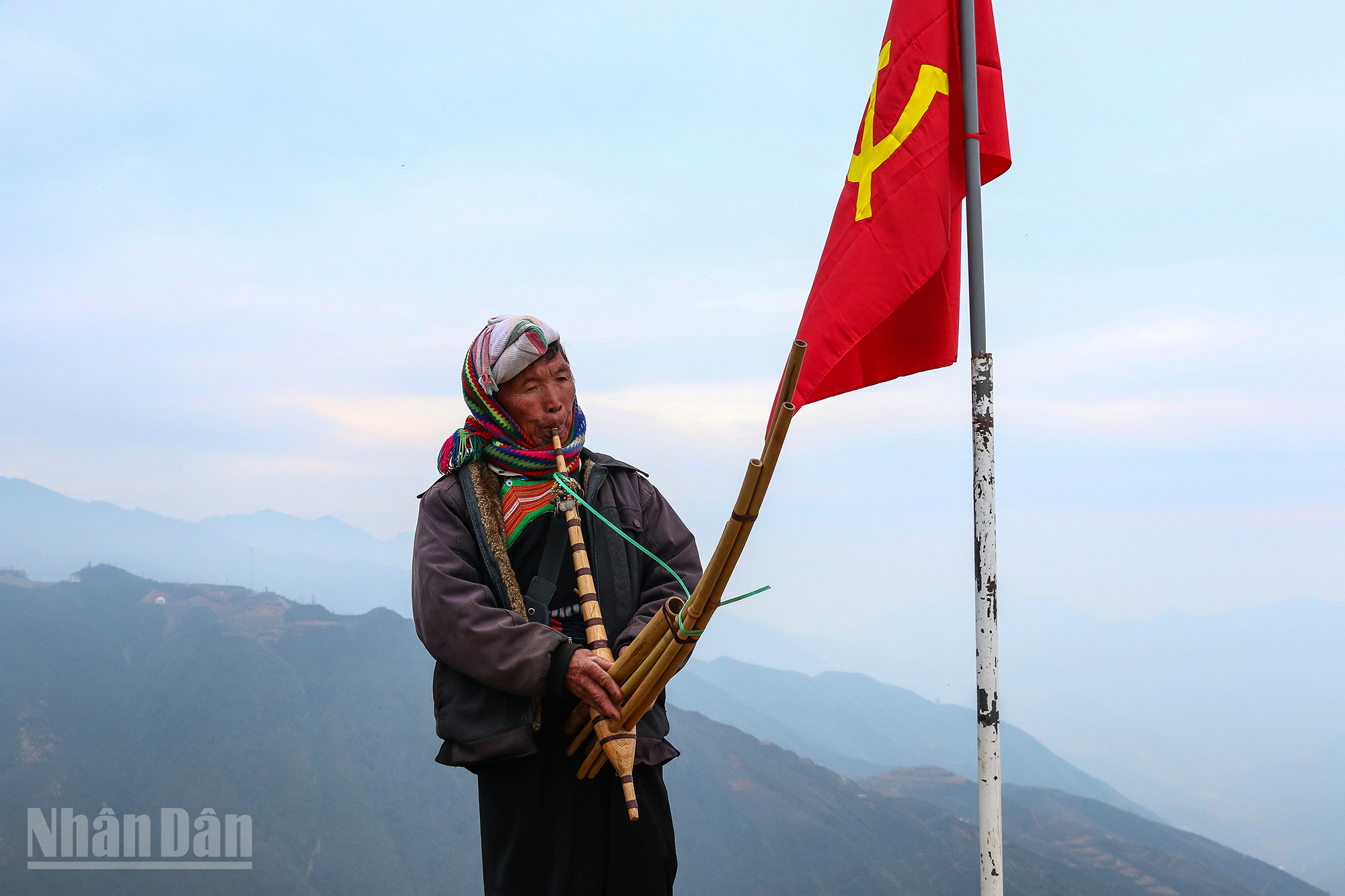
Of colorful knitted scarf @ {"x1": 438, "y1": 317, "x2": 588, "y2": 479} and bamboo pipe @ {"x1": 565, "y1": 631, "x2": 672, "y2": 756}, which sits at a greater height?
colorful knitted scarf @ {"x1": 438, "y1": 317, "x2": 588, "y2": 479}

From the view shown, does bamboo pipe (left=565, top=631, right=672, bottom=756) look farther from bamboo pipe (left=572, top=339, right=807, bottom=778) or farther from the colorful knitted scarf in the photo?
the colorful knitted scarf

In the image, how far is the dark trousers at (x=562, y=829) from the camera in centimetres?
246

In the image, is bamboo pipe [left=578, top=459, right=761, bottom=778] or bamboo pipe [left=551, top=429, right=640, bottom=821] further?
bamboo pipe [left=551, top=429, right=640, bottom=821]

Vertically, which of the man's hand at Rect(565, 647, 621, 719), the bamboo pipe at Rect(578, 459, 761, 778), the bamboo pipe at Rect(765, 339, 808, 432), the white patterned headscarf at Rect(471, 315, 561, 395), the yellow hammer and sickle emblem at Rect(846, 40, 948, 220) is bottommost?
the man's hand at Rect(565, 647, 621, 719)

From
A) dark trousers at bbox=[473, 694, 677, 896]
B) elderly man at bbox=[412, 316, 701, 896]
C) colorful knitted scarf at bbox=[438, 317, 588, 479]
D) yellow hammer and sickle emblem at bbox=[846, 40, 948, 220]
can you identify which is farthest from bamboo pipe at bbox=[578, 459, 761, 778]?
yellow hammer and sickle emblem at bbox=[846, 40, 948, 220]

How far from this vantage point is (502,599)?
8.26 ft

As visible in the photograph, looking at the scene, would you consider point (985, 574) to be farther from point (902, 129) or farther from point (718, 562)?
point (902, 129)

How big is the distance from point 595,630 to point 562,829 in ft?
1.82

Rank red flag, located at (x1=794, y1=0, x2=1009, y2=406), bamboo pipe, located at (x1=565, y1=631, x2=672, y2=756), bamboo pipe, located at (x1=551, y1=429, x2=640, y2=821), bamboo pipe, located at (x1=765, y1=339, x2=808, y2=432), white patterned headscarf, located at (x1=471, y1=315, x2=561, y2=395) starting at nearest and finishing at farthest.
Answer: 1. bamboo pipe, located at (x1=765, y1=339, x2=808, y2=432)
2. bamboo pipe, located at (x1=565, y1=631, x2=672, y2=756)
3. bamboo pipe, located at (x1=551, y1=429, x2=640, y2=821)
4. red flag, located at (x1=794, y1=0, x2=1009, y2=406)
5. white patterned headscarf, located at (x1=471, y1=315, x2=561, y2=395)

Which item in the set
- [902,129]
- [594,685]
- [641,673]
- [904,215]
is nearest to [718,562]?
[641,673]

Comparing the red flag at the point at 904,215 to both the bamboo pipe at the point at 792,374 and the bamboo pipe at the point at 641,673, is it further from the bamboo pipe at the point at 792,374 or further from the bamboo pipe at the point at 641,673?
the bamboo pipe at the point at 641,673

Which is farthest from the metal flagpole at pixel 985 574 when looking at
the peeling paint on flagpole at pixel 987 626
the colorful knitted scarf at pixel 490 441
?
the colorful knitted scarf at pixel 490 441

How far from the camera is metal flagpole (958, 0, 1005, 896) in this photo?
2.27m

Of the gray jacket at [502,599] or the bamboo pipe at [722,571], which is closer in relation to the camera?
the bamboo pipe at [722,571]
